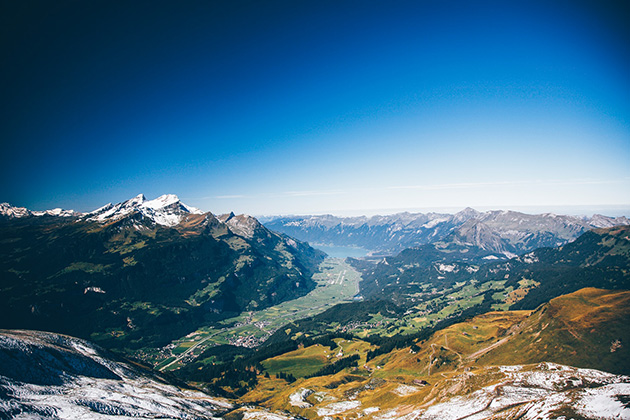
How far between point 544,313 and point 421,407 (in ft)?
256

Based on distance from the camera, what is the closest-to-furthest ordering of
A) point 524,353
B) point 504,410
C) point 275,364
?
1. point 504,410
2. point 524,353
3. point 275,364

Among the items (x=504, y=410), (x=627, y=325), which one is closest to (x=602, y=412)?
(x=504, y=410)

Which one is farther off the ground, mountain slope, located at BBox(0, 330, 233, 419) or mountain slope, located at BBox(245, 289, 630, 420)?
mountain slope, located at BBox(0, 330, 233, 419)

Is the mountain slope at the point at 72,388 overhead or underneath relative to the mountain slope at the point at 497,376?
overhead

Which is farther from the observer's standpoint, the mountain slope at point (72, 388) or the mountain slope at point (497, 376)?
the mountain slope at point (497, 376)

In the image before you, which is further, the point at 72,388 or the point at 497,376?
the point at 497,376

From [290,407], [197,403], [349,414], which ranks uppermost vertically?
[197,403]

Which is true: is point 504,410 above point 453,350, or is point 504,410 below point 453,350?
above

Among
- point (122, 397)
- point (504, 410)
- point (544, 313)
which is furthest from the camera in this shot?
point (544, 313)

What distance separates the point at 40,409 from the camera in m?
45.0

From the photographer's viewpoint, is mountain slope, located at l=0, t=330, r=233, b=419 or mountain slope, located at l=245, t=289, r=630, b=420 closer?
mountain slope, located at l=0, t=330, r=233, b=419

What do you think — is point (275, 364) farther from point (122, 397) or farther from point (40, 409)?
point (40, 409)

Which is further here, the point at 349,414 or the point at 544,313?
the point at 544,313

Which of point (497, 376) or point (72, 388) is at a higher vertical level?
point (72, 388)
